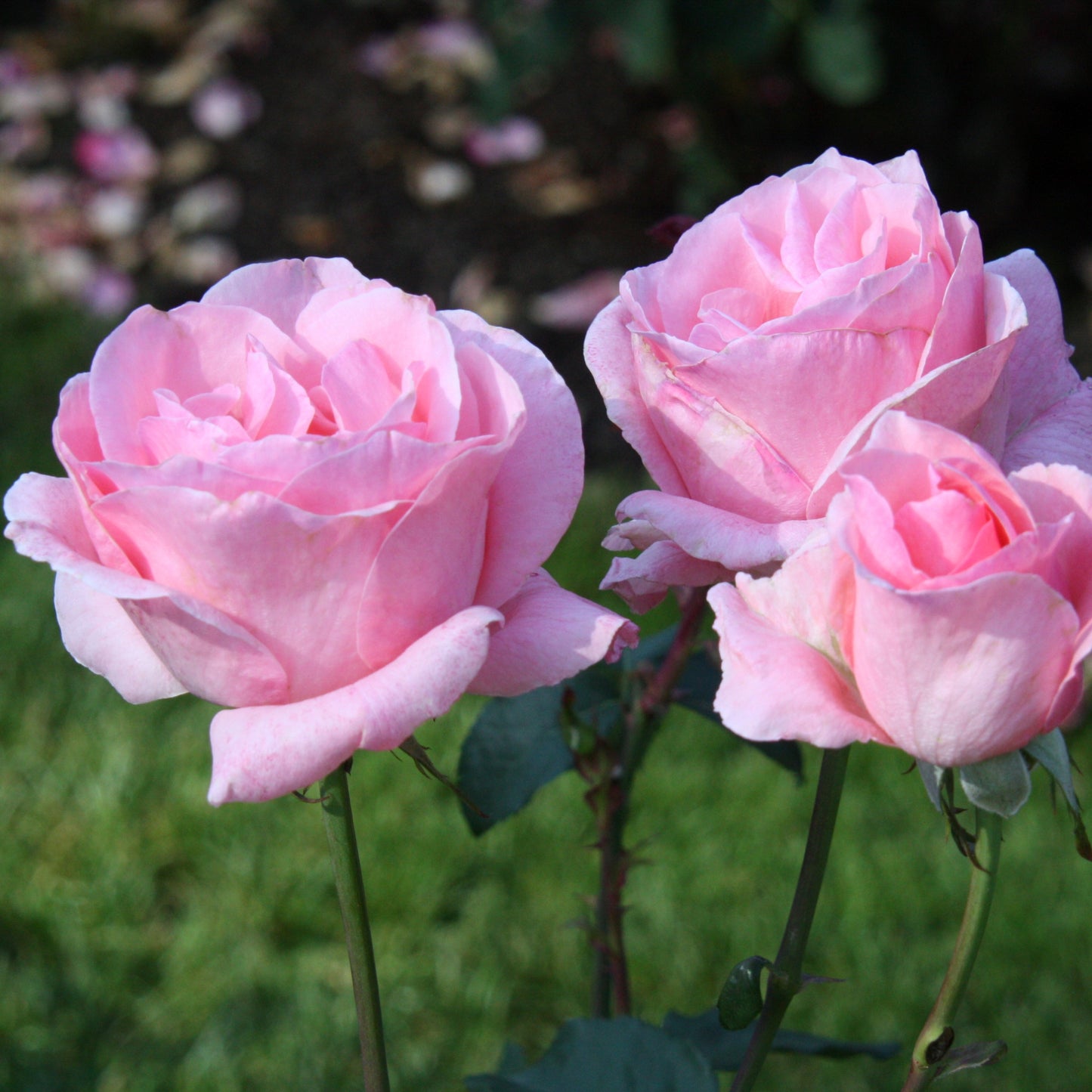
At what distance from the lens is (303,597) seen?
17.1 inches

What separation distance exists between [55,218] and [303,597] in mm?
3011

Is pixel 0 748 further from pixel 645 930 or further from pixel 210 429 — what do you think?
pixel 210 429

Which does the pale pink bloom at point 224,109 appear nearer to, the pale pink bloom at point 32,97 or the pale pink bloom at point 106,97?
the pale pink bloom at point 106,97

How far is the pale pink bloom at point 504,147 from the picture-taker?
322cm

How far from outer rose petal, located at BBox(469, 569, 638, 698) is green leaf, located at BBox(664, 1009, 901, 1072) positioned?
32 cm

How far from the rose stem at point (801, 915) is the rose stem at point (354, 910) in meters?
0.15

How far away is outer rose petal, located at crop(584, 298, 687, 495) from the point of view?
50cm

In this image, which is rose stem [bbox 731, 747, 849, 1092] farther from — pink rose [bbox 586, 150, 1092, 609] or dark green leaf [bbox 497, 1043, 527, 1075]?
dark green leaf [bbox 497, 1043, 527, 1075]

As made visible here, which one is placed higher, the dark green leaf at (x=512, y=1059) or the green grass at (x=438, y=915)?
the dark green leaf at (x=512, y=1059)

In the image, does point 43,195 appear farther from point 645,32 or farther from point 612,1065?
point 612,1065

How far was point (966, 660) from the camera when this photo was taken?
1.32ft

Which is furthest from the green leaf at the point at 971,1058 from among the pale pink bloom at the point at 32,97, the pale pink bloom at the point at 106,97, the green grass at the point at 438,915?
the pale pink bloom at the point at 32,97

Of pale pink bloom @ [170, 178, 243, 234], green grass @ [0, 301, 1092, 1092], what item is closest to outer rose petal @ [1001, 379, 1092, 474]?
green grass @ [0, 301, 1092, 1092]

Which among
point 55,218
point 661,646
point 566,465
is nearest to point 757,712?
point 566,465
